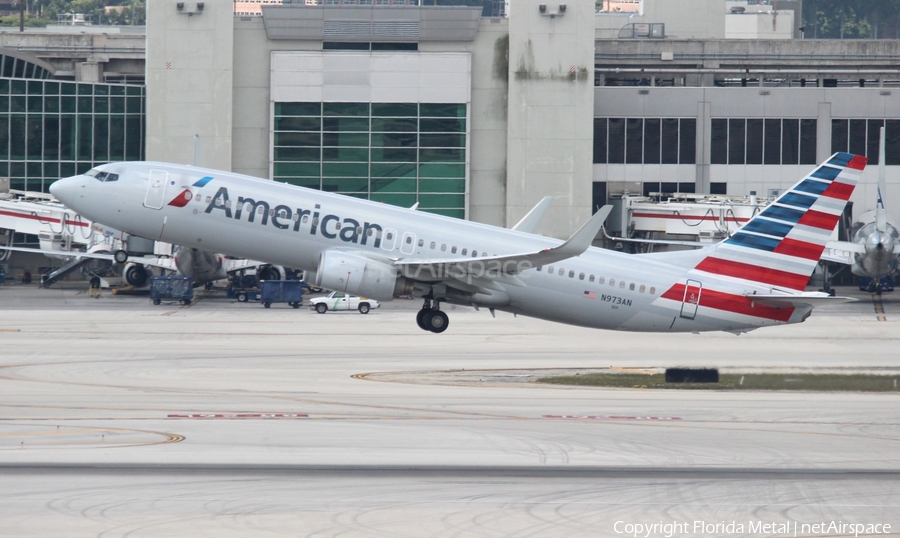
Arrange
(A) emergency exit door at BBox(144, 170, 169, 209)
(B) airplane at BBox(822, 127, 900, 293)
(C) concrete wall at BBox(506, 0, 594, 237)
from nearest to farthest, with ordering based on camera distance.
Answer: (A) emergency exit door at BBox(144, 170, 169, 209)
(B) airplane at BBox(822, 127, 900, 293)
(C) concrete wall at BBox(506, 0, 594, 237)

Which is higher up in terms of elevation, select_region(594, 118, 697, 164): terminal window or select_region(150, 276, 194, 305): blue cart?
select_region(594, 118, 697, 164): terminal window

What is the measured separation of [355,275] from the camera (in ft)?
121

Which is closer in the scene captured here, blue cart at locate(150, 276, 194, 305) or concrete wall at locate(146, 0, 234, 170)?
blue cart at locate(150, 276, 194, 305)

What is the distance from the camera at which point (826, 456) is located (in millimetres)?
24422

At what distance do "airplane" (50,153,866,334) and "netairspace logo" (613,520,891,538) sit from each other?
56.4 feet

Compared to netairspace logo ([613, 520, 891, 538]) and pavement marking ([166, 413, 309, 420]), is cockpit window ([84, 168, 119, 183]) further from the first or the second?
netairspace logo ([613, 520, 891, 538])

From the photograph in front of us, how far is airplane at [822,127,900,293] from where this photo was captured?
2783 inches

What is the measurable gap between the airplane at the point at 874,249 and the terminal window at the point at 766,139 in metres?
11.9

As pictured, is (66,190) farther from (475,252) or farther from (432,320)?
(475,252)

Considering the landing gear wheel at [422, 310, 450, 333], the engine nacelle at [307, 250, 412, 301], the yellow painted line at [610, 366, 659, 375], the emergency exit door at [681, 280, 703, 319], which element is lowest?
the yellow painted line at [610, 366, 659, 375]

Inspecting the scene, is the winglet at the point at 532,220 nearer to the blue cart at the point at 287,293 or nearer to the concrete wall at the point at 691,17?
the blue cart at the point at 287,293

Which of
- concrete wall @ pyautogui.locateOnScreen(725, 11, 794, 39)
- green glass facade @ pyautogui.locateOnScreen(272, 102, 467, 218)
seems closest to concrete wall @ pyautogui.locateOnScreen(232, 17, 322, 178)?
green glass facade @ pyautogui.locateOnScreen(272, 102, 467, 218)

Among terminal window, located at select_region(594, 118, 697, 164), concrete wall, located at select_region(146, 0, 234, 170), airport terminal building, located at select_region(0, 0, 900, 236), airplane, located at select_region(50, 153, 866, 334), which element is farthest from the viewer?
terminal window, located at select_region(594, 118, 697, 164)

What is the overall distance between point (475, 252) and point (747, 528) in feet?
69.9
